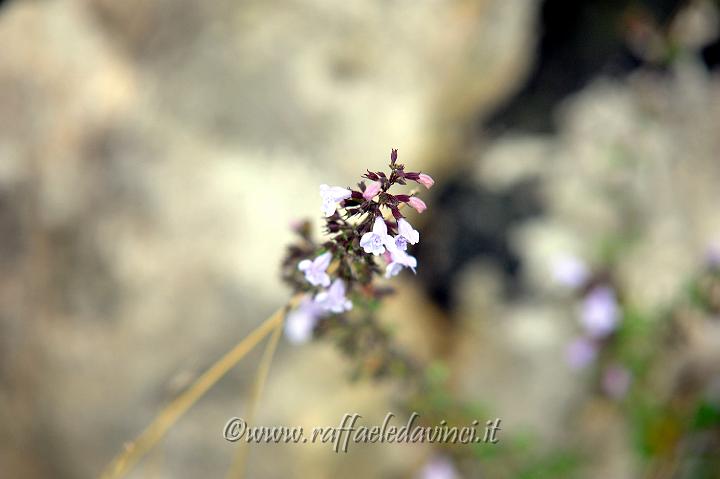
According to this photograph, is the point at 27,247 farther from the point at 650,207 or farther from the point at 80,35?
the point at 650,207

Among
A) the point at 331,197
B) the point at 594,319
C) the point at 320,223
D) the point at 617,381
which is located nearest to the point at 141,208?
the point at 320,223

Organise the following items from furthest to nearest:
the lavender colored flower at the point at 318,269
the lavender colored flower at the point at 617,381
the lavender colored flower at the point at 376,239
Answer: the lavender colored flower at the point at 617,381, the lavender colored flower at the point at 318,269, the lavender colored flower at the point at 376,239

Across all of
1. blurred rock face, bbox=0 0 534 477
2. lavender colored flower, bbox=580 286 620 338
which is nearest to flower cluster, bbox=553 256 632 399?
lavender colored flower, bbox=580 286 620 338

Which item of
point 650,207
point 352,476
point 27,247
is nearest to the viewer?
point 27,247

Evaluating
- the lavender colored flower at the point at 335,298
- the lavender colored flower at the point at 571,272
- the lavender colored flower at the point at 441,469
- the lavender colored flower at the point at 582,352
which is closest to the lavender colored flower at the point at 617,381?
the lavender colored flower at the point at 582,352

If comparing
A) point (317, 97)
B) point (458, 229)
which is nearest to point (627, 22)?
point (458, 229)

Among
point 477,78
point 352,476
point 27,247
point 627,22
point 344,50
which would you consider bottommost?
point 352,476

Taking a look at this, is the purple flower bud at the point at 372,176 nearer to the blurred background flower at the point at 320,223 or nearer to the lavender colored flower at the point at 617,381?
the blurred background flower at the point at 320,223
